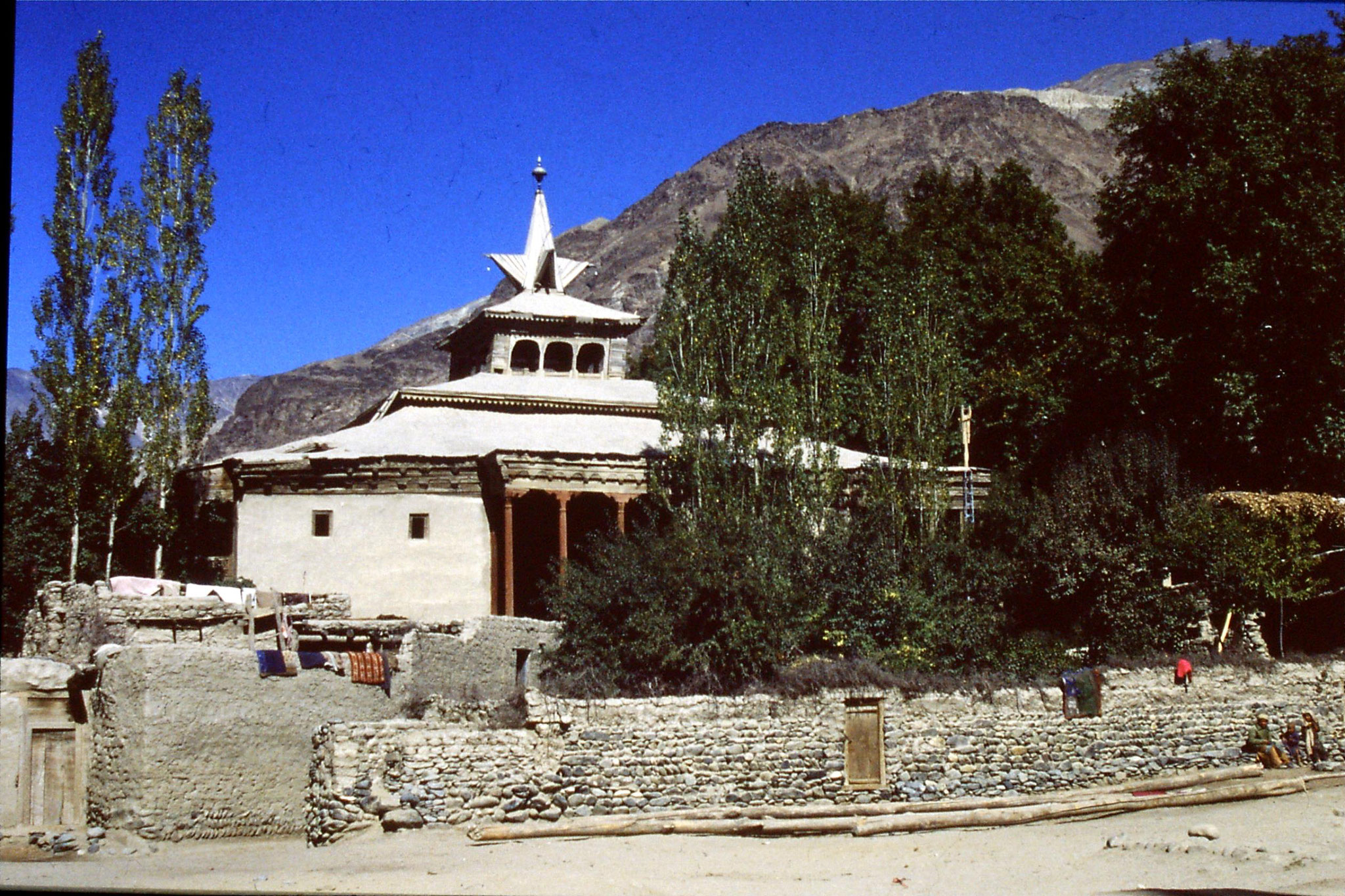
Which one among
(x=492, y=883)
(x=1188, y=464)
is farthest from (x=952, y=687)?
(x=1188, y=464)

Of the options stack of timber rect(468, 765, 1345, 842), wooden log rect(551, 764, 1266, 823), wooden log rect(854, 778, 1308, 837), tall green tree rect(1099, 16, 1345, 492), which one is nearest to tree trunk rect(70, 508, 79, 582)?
stack of timber rect(468, 765, 1345, 842)

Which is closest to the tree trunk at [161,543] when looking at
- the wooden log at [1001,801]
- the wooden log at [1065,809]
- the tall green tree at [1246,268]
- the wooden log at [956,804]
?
the wooden log at [956,804]

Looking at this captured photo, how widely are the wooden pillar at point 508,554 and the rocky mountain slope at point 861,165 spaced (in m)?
76.6

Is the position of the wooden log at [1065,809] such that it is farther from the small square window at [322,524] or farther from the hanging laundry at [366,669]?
the small square window at [322,524]

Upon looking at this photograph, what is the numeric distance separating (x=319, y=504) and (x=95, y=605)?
730cm

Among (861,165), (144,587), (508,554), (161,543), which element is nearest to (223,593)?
(144,587)

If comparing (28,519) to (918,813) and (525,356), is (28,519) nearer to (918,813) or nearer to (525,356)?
(918,813)

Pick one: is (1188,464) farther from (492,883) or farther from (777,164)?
(777,164)

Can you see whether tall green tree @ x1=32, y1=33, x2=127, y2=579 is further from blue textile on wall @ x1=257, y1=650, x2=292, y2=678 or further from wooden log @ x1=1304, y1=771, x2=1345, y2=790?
wooden log @ x1=1304, y1=771, x2=1345, y2=790

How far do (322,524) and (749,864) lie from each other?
1527 cm

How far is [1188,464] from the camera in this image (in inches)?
1174

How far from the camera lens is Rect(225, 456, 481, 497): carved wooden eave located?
29.4m

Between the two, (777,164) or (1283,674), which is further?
(777,164)

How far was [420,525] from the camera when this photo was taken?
99.0ft
